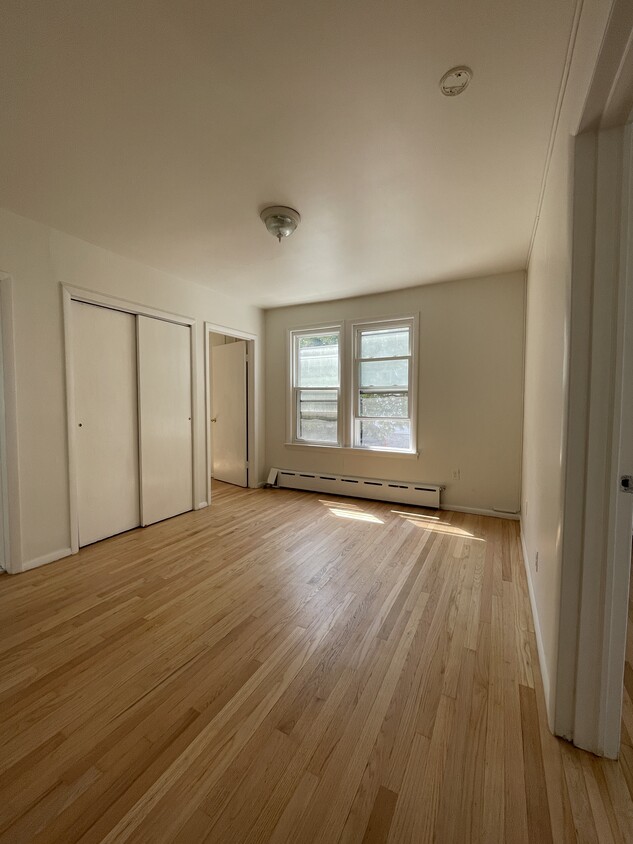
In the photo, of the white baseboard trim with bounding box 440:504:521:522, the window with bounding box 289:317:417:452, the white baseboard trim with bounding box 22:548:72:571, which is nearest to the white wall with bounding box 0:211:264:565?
the white baseboard trim with bounding box 22:548:72:571

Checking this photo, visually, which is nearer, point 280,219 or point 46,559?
point 280,219

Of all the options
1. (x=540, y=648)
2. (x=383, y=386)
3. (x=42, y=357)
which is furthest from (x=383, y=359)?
(x=42, y=357)

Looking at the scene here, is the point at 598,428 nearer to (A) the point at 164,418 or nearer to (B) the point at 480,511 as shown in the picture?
(B) the point at 480,511

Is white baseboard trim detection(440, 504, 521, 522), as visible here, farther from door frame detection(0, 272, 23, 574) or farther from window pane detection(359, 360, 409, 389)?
door frame detection(0, 272, 23, 574)

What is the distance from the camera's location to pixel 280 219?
2.39m

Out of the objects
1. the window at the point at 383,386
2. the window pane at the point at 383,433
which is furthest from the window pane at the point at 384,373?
the window pane at the point at 383,433

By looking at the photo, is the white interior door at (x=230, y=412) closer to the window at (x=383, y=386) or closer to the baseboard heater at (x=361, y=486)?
the baseboard heater at (x=361, y=486)

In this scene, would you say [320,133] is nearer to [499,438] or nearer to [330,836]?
[330,836]

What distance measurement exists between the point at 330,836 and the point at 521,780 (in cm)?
65

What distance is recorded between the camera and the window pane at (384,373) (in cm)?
418

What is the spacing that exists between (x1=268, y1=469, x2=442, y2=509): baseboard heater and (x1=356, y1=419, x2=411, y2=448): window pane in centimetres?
46

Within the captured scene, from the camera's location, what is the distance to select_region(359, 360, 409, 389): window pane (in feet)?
13.7

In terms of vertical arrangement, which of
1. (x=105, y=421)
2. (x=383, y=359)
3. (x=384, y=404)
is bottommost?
(x=105, y=421)

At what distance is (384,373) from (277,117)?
9.79ft
